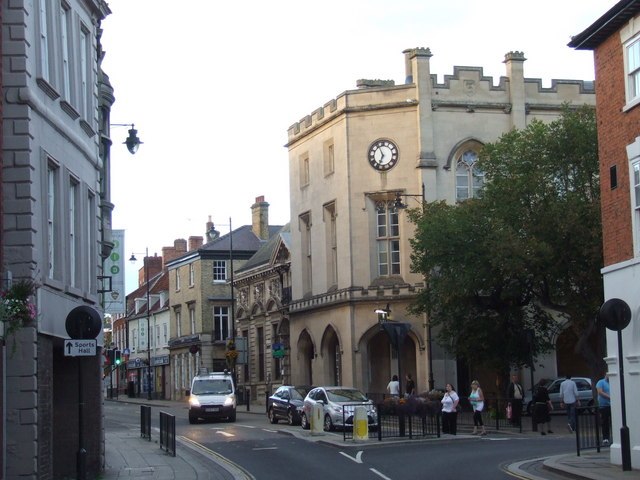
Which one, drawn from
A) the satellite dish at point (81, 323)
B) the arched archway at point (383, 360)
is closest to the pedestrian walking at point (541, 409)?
the arched archway at point (383, 360)

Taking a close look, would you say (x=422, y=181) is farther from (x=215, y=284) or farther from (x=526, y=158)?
(x=215, y=284)


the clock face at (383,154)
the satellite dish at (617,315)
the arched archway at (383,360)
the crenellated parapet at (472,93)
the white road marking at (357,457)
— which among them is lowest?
the white road marking at (357,457)

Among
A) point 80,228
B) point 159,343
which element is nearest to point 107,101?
point 80,228

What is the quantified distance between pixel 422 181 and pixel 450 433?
1949cm

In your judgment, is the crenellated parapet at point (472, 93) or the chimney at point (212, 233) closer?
the crenellated parapet at point (472, 93)

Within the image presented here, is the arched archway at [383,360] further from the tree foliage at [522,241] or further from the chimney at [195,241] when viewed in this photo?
the chimney at [195,241]

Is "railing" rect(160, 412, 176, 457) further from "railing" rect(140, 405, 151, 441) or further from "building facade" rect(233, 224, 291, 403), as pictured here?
"building facade" rect(233, 224, 291, 403)

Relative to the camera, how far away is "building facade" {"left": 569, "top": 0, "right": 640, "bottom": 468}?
21078 mm

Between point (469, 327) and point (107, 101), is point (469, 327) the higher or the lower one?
the lower one

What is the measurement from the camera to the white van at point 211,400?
43781mm

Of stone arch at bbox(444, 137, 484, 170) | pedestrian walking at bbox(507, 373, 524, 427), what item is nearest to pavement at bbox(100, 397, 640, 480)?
pedestrian walking at bbox(507, 373, 524, 427)

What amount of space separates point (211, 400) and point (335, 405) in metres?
9.67

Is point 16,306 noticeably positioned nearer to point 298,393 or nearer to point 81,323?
point 81,323

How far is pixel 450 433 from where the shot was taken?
32.5 metres
